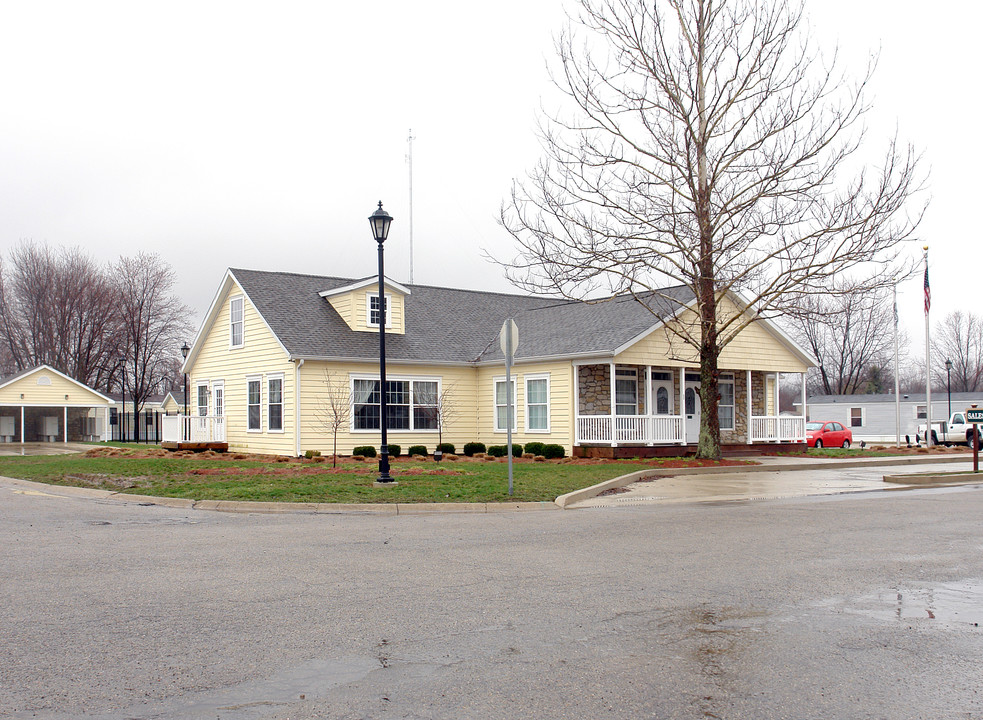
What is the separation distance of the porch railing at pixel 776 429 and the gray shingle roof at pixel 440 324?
18.8 ft

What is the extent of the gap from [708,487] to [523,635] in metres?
13.4

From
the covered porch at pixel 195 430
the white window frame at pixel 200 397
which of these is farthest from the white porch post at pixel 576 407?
the white window frame at pixel 200 397

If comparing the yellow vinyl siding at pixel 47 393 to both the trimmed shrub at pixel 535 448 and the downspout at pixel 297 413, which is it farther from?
the trimmed shrub at pixel 535 448

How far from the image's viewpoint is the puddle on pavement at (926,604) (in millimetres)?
6801

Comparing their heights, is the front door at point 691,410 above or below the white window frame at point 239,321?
below

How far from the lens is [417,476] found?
746 inches

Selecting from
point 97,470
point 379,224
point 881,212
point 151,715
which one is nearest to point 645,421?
point 881,212

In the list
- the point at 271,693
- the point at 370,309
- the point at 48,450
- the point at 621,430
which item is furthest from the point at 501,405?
the point at 271,693

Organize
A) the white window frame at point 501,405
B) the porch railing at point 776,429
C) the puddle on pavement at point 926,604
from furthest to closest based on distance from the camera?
the porch railing at point 776,429 → the white window frame at point 501,405 → the puddle on pavement at point 926,604

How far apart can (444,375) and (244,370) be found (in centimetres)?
683

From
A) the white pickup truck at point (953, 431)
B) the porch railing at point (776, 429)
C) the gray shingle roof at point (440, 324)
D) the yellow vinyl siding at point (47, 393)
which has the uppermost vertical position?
the gray shingle roof at point (440, 324)

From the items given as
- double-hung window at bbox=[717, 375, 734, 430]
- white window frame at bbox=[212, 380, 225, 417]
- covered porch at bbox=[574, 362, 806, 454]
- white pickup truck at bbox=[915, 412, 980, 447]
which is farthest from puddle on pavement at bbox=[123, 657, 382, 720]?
white pickup truck at bbox=[915, 412, 980, 447]

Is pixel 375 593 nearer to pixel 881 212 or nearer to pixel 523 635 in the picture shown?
pixel 523 635

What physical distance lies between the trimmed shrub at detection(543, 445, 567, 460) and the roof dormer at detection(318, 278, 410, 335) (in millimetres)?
7118
